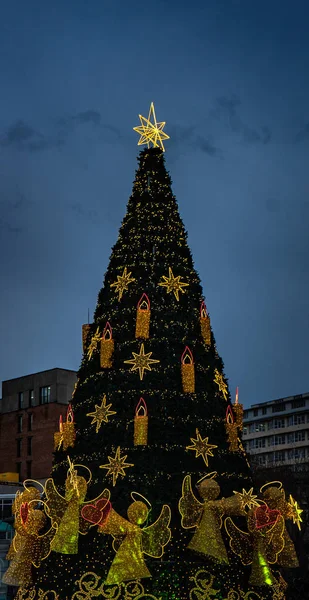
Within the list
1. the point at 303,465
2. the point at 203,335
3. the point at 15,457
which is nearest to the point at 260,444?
the point at 303,465

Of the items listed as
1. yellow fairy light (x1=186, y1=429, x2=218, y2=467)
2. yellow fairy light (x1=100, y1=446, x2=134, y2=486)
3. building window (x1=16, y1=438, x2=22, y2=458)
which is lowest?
yellow fairy light (x1=100, y1=446, x2=134, y2=486)

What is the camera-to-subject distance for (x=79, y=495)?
935 inches

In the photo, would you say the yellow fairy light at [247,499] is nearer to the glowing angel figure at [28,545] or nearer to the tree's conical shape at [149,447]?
the tree's conical shape at [149,447]

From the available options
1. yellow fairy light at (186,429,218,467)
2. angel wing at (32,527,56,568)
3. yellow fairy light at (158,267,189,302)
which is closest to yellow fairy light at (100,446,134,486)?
yellow fairy light at (186,429,218,467)

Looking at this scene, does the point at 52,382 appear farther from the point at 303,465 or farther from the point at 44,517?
the point at 44,517

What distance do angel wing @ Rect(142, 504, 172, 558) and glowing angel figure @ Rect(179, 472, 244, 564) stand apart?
633mm

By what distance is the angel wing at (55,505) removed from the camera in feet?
80.2

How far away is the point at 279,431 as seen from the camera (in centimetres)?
12369

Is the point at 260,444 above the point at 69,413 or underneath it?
above

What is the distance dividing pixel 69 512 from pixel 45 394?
6182 centimetres

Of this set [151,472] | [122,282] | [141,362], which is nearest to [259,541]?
[151,472]

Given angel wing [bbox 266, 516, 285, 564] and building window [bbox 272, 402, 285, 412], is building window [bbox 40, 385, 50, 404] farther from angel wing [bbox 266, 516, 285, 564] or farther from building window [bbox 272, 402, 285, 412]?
angel wing [bbox 266, 516, 285, 564]

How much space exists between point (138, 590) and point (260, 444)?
4168 inches

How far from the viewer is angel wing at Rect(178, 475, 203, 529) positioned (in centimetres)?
2339
